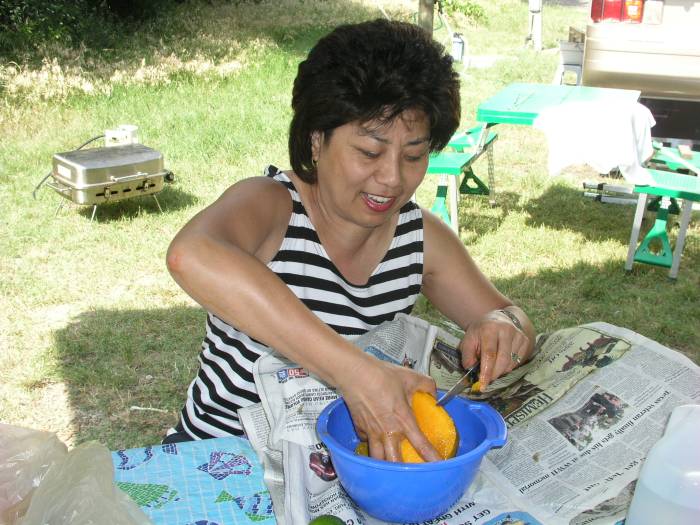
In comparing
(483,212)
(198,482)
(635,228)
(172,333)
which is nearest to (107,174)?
(172,333)

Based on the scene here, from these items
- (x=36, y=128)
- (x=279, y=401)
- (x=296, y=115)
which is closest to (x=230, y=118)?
(x=36, y=128)

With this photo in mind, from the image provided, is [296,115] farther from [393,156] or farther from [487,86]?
[487,86]

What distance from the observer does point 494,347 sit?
157 cm

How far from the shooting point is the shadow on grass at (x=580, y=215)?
16.7 ft

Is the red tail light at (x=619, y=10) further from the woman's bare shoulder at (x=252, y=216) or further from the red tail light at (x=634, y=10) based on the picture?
the woman's bare shoulder at (x=252, y=216)

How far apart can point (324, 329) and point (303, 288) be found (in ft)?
1.58

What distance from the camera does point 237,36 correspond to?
1074 centimetres

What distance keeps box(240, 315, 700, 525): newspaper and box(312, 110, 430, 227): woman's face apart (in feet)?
0.83

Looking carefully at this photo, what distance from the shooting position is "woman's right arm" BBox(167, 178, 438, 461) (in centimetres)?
119

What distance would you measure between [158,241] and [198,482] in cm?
356

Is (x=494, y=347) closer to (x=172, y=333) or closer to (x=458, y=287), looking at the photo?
(x=458, y=287)

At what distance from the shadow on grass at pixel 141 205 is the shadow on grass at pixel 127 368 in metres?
1.39

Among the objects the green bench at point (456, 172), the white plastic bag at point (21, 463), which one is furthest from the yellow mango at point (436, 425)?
the green bench at point (456, 172)

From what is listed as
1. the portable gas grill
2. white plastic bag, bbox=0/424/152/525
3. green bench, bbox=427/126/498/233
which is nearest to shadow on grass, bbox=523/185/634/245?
green bench, bbox=427/126/498/233
